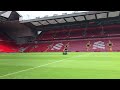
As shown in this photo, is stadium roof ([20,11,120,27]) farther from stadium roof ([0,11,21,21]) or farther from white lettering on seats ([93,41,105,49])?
white lettering on seats ([93,41,105,49])

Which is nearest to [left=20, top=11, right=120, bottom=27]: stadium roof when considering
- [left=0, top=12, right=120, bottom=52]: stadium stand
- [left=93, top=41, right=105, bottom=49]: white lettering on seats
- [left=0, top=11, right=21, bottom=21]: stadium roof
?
[left=0, top=12, right=120, bottom=52]: stadium stand

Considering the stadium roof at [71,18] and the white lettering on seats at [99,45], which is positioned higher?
the stadium roof at [71,18]

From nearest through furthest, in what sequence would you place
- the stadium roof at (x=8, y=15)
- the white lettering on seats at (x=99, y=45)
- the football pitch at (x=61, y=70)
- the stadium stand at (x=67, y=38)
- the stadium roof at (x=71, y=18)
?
the football pitch at (x=61, y=70), the white lettering on seats at (x=99, y=45), the stadium roof at (x=71, y=18), the stadium stand at (x=67, y=38), the stadium roof at (x=8, y=15)

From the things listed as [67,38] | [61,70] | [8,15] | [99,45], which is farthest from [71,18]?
[61,70]

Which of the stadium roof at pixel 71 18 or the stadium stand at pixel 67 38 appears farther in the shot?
the stadium stand at pixel 67 38

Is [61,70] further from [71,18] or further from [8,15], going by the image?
[8,15]

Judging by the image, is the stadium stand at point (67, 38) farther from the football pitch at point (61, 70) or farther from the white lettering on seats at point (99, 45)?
the football pitch at point (61, 70)

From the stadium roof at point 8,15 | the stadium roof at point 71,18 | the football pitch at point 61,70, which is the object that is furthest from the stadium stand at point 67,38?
the football pitch at point 61,70

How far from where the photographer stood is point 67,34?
160ft

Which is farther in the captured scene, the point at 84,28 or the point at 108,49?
the point at 84,28
